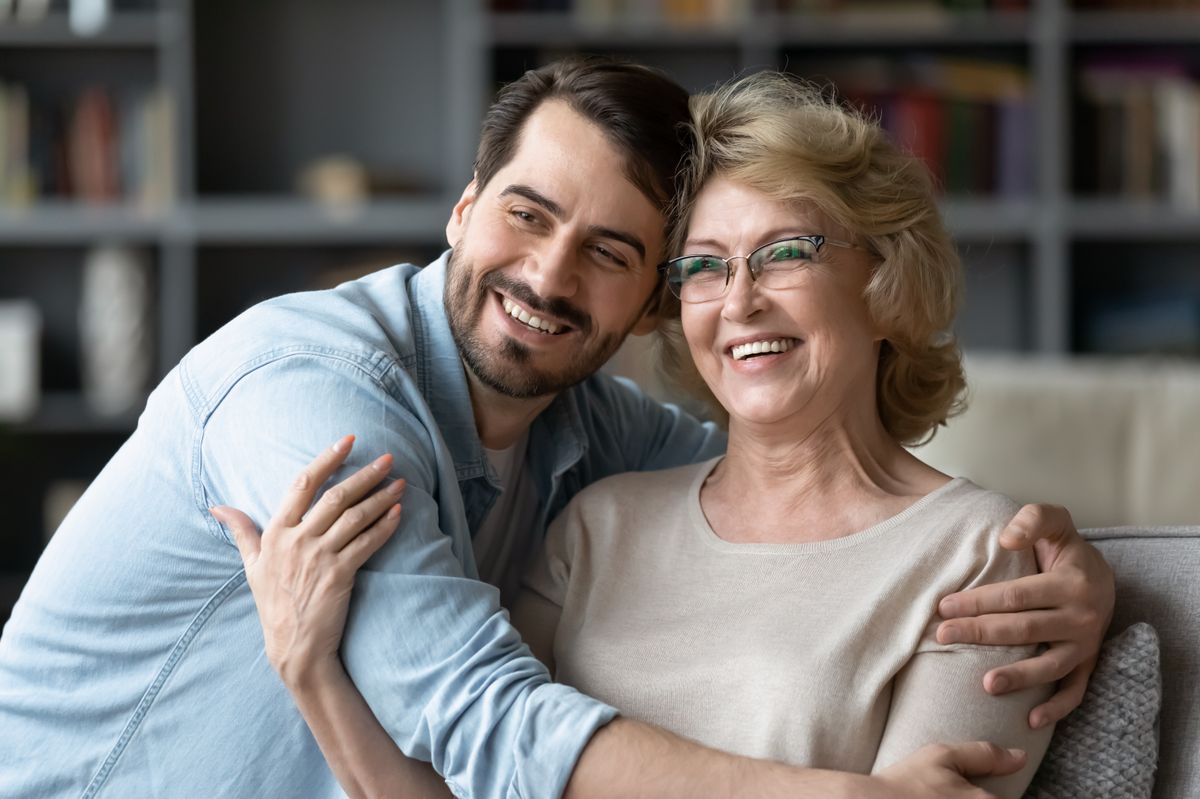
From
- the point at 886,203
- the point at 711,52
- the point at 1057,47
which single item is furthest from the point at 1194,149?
the point at 886,203

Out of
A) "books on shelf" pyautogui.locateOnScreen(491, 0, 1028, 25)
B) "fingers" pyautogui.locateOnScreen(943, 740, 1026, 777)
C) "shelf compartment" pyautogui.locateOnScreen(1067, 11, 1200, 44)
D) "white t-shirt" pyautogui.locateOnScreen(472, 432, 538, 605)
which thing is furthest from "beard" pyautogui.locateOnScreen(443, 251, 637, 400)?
"shelf compartment" pyautogui.locateOnScreen(1067, 11, 1200, 44)

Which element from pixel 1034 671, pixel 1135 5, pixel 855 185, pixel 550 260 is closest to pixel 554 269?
pixel 550 260

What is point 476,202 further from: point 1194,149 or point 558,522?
point 1194,149

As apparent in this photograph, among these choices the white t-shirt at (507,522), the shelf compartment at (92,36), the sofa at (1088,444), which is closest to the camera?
the white t-shirt at (507,522)

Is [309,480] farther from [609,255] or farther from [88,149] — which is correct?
[88,149]

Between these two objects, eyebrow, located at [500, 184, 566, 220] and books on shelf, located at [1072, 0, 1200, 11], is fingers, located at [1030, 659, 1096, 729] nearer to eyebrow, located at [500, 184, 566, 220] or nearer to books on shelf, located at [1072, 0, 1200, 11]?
eyebrow, located at [500, 184, 566, 220]

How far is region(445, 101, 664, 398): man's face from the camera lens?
163 cm

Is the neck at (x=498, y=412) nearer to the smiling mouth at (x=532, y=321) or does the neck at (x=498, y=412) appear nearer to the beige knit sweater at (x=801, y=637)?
the smiling mouth at (x=532, y=321)

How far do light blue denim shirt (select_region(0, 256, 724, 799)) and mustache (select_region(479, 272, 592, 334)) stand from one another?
75mm

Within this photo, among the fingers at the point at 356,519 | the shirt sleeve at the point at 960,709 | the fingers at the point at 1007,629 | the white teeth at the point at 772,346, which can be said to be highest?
the white teeth at the point at 772,346

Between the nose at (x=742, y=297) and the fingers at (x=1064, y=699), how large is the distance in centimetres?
51

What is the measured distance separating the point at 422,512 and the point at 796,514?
45 cm

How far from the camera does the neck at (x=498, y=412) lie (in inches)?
67.1

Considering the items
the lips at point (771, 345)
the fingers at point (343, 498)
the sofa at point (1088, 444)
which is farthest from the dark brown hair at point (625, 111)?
the sofa at point (1088, 444)
